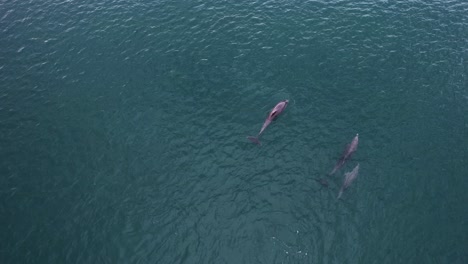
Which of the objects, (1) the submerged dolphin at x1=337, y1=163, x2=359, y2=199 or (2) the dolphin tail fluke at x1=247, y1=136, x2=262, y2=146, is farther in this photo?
(2) the dolphin tail fluke at x1=247, y1=136, x2=262, y2=146

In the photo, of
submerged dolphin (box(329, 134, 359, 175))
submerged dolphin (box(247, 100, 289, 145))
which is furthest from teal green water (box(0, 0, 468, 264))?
submerged dolphin (box(247, 100, 289, 145))

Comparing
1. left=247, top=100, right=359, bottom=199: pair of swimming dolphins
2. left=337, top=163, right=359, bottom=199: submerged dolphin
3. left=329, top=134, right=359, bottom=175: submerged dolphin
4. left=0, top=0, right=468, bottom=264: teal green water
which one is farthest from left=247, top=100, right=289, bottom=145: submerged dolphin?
left=337, top=163, right=359, bottom=199: submerged dolphin

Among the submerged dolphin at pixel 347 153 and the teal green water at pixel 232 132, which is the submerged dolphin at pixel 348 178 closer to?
the teal green water at pixel 232 132

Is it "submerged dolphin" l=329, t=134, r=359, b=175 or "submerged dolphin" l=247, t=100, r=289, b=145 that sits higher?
"submerged dolphin" l=247, t=100, r=289, b=145

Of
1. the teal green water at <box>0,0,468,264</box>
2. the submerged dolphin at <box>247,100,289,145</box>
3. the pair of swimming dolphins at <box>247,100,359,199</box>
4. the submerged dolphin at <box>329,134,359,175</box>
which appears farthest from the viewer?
the submerged dolphin at <box>247,100,289,145</box>

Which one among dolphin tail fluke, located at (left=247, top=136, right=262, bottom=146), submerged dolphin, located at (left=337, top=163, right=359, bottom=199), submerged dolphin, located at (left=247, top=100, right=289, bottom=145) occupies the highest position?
submerged dolphin, located at (left=247, top=100, right=289, bottom=145)

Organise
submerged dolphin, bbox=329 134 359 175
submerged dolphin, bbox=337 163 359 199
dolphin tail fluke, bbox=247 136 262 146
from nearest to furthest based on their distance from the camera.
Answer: submerged dolphin, bbox=337 163 359 199 < submerged dolphin, bbox=329 134 359 175 < dolphin tail fluke, bbox=247 136 262 146

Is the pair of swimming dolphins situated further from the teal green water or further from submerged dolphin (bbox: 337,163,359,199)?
the teal green water

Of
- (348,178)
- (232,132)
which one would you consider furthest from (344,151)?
(232,132)
